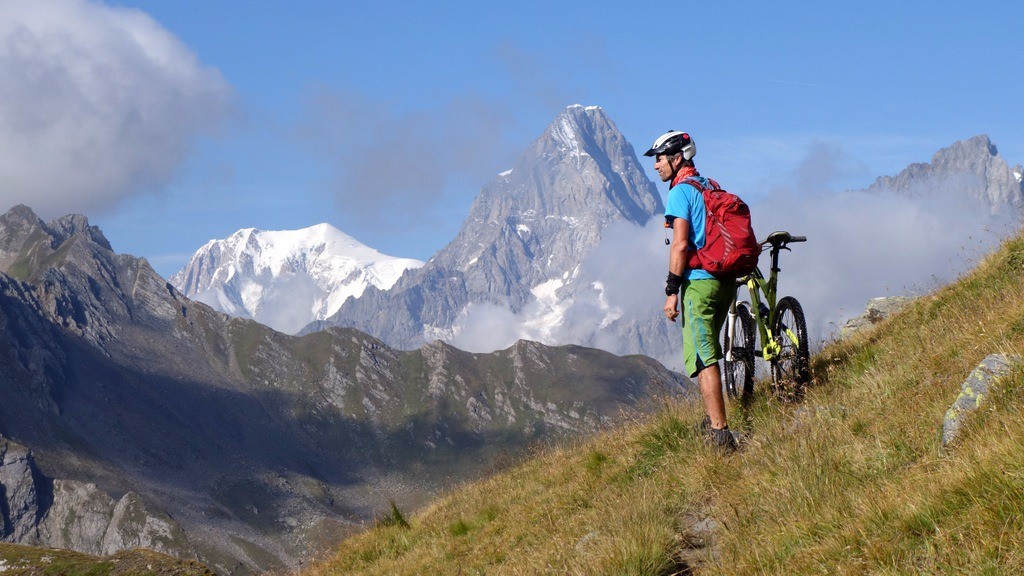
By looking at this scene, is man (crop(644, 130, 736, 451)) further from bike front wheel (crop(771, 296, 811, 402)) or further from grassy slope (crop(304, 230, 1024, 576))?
bike front wheel (crop(771, 296, 811, 402))

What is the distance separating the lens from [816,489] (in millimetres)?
5867

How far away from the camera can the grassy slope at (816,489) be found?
4.76 metres

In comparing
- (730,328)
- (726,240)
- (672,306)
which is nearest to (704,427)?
(672,306)

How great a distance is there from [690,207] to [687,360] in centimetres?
171

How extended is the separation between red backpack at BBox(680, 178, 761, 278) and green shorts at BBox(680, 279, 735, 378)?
0.19 meters

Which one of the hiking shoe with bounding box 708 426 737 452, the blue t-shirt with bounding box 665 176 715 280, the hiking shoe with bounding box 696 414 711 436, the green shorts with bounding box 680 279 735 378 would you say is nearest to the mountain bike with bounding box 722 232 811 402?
the green shorts with bounding box 680 279 735 378

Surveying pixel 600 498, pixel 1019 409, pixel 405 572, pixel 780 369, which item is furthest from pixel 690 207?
pixel 405 572

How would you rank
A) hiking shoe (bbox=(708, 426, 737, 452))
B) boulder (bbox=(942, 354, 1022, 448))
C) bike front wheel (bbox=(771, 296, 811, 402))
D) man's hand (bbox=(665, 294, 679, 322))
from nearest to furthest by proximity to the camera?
boulder (bbox=(942, 354, 1022, 448)), hiking shoe (bbox=(708, 426, 737, 452)), man's hand (bbox=(665, 294, 679, 322)), bike front wheel (bbox=(771, 296, 811, 402))

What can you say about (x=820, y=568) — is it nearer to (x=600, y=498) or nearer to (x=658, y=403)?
(x=600, y=498)

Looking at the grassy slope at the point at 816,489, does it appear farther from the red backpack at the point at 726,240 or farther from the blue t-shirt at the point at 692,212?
the blue t-shirt at the point at 692,212

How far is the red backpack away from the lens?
344 inches

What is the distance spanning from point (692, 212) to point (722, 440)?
2.49 metres

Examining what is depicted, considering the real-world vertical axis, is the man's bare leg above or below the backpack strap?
below

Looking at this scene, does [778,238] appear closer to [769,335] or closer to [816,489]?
[769,335]
